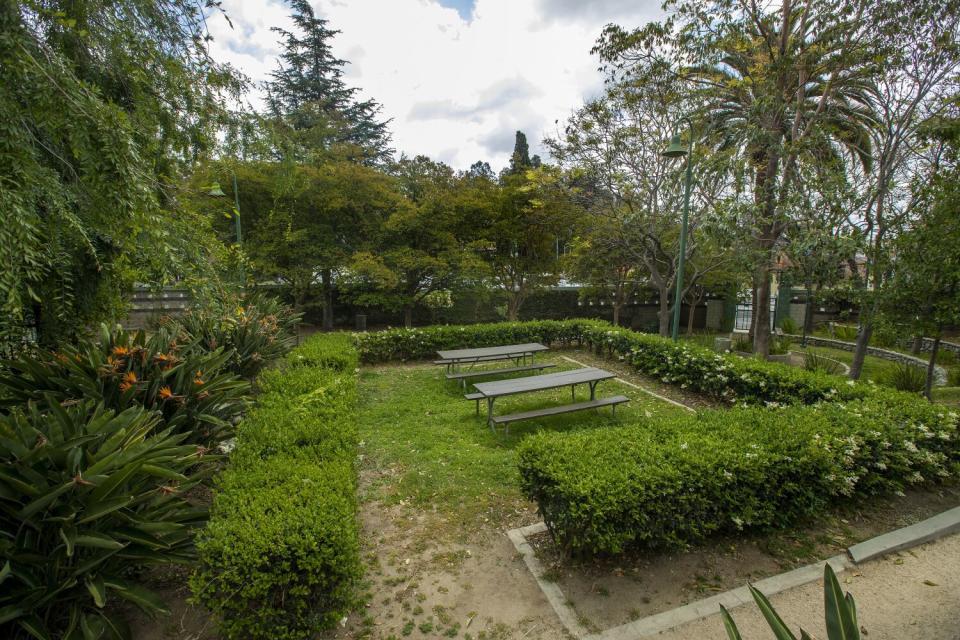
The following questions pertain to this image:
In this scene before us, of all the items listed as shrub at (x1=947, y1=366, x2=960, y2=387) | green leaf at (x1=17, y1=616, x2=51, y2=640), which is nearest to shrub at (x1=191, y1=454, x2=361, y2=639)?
green leaf at (x1=17, y1=616, x2=51, y2=640)

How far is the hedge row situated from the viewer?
2016 mm

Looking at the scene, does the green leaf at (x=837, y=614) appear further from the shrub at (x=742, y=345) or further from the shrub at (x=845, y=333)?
the shrub at (x=845, y=333)

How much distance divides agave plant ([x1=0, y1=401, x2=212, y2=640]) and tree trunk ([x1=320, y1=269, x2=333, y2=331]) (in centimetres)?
1154

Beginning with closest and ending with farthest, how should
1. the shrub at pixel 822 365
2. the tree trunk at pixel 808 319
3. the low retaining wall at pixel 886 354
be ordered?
the shrub at pixel 822 365
the low retaining wall at pixel 886 354
the tree trunk at pixel 808 319

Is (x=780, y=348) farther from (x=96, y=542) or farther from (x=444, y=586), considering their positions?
(x=96, y=542)

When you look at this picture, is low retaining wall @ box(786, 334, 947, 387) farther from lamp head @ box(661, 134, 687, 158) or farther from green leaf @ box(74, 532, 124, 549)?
green leaf @ box(74, 532, 124, 549)

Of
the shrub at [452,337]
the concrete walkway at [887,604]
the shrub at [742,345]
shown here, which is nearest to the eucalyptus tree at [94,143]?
the concrete walkway at [887,604]

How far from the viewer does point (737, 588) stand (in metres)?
2.59

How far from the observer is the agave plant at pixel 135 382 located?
304cm

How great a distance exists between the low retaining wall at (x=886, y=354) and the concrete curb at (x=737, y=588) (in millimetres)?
7325

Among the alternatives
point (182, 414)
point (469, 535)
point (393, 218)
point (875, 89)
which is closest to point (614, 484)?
point (469, 535)

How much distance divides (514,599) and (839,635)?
1615 millimetres

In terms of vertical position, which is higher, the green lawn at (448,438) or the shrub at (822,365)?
the shrub at (822,365)

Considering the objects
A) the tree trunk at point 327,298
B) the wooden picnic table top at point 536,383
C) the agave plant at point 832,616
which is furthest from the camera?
the tree trunk at point 327,298
